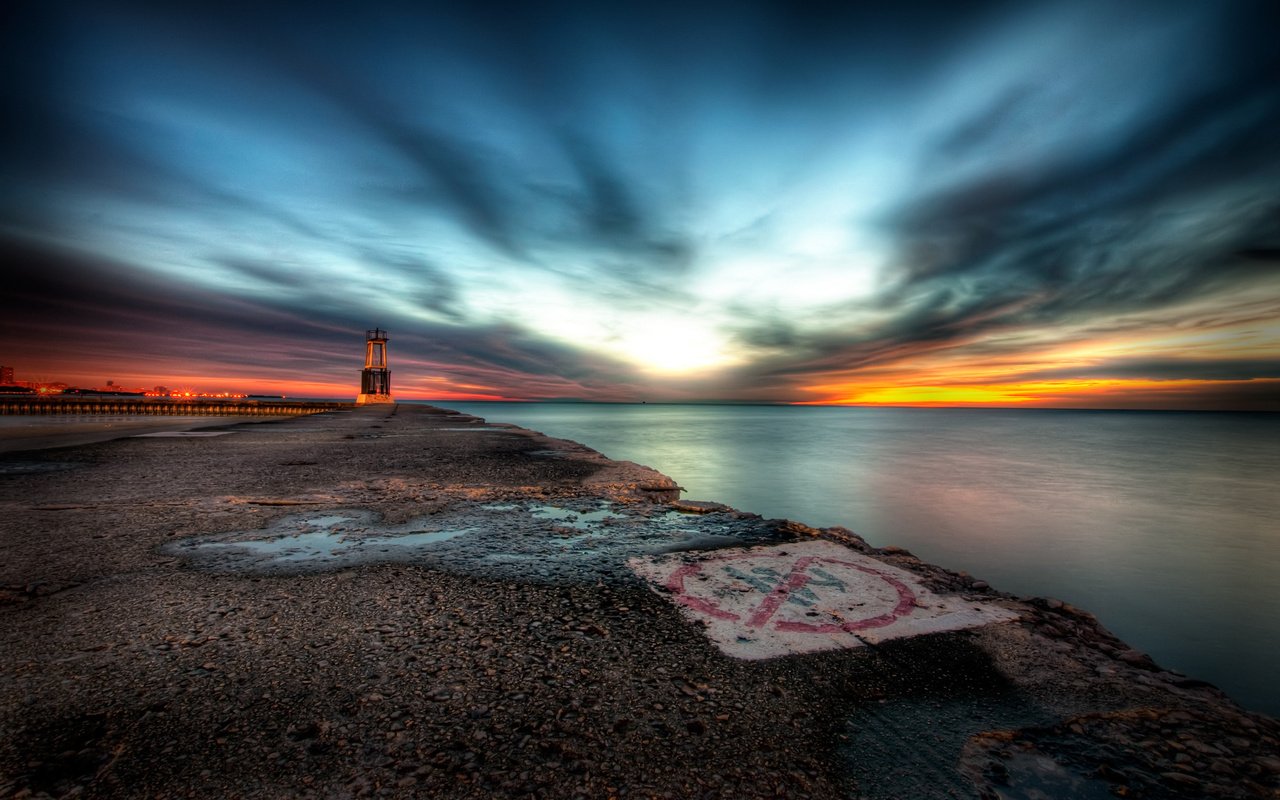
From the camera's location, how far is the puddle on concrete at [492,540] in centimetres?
403

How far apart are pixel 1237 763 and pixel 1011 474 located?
2038 cm

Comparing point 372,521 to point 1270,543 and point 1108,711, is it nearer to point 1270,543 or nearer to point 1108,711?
point 1108,711

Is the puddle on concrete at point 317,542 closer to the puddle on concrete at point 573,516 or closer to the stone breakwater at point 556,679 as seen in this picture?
the stone breakwater at point 556,679

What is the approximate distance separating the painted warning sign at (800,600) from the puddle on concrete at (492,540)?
487mm

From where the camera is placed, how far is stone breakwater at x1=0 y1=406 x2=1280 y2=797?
1822 mm

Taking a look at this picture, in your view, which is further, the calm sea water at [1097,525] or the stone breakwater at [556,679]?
the calm sea water at [1097,525]

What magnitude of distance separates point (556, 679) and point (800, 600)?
1825mm

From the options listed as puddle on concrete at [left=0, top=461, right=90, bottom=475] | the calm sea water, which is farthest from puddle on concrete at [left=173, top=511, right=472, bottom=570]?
the calm sea water

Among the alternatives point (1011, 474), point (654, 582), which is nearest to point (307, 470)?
point (654, 582)

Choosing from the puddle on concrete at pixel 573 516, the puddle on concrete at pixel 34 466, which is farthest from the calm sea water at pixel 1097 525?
the puddle on concrete at pixel 34 466

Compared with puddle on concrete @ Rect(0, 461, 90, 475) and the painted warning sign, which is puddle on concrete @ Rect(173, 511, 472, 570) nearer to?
the painted warning sign

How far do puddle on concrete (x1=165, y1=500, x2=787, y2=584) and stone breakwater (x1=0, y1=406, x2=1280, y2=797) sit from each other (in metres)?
0.04

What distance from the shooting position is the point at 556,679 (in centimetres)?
239

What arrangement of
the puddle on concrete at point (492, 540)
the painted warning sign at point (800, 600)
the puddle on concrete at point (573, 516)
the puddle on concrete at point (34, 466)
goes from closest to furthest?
the painted warning sign at point (800, 600) → the puddle on concrete at point (492, 540) → the puddle on concrete at point (573, 516) → the puddle on concrete at point (34, 466)
